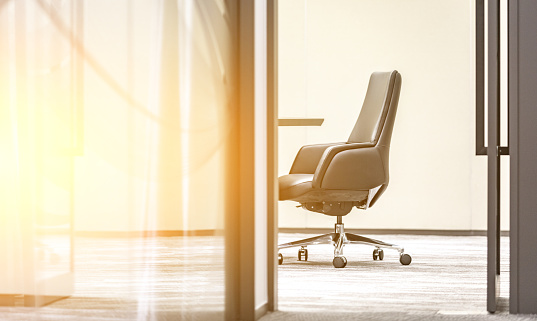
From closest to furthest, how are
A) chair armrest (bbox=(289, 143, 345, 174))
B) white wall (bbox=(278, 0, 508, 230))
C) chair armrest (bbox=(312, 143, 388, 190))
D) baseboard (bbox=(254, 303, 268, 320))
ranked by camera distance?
baseboard (bbox=(254, 303, 268, 320))
chair armrest (bbox=(312, 143, 388, 190))
chair armrest (bbox=(289, 143, 345, 174))
white wall (bbox=(278, 0, 508, 230))

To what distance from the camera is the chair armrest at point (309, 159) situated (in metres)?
4.74

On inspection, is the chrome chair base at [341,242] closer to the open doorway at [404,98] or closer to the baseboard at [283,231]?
the baseboard at [283,231]

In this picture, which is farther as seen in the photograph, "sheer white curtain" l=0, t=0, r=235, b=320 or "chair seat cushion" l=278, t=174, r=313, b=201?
"chair seat cushion" l=278, t=174, r=313, b=201

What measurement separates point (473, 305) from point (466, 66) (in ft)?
12.3

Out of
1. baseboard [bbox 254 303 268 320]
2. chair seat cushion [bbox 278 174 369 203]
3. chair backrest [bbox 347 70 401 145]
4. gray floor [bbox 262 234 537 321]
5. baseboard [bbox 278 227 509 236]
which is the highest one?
chair backrest [bbox 347 70 401 145]

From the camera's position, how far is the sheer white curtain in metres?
1.31

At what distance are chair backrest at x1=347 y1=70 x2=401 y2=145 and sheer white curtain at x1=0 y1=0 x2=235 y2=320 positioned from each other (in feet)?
7.28

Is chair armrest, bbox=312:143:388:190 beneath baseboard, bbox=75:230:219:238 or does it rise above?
above

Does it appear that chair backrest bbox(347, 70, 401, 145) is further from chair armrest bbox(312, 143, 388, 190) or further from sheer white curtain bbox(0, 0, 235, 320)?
sheer white curtain bbox(0, 0, 235, 320)

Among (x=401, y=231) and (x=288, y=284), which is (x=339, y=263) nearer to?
(x=288, y=284)

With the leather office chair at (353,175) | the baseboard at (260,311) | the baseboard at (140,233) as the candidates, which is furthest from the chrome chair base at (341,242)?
the baseboard at (140,233)

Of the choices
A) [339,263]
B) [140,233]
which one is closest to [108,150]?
[140,233]

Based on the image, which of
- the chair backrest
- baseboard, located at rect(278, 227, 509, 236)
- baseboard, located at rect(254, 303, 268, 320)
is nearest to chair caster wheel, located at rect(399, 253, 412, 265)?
the chair backrest

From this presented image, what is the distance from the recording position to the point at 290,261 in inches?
181
